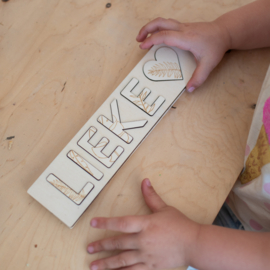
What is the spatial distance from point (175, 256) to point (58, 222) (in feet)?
0.64

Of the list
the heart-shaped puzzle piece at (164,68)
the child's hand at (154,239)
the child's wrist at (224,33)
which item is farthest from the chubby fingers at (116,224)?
the child's wrist at (224,33)

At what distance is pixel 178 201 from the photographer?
39 centimetres

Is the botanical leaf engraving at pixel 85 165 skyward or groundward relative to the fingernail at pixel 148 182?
groundward

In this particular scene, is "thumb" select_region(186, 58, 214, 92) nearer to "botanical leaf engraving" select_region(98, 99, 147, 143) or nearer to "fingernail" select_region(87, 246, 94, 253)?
"botanical leaf engraving" select_region(98, 99, 147, 143)

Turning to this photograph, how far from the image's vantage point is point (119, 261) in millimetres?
366

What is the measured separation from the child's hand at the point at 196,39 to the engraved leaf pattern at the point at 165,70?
30 millimetres

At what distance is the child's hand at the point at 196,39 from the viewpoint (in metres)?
0.43

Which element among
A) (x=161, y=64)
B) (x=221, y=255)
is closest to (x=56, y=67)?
(x=161, y=64)

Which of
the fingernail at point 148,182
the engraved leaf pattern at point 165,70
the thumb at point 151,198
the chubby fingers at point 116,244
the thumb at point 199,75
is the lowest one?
the chubby fingers at point 116,244

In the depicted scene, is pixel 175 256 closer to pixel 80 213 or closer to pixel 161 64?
Result: pixel 80 213

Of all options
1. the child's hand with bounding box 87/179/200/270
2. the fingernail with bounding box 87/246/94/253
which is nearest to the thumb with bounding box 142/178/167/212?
the child's hand with bounding box 87/179/200/270

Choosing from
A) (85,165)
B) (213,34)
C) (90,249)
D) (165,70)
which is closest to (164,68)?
(165,70)

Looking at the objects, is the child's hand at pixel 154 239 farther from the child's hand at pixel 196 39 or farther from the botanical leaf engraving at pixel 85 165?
the child's hand at pixel 196 39

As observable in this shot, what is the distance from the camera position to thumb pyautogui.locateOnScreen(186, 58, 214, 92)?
427 mm
